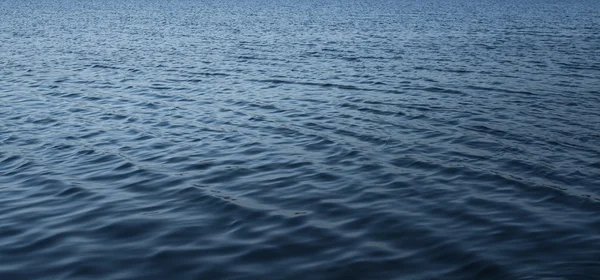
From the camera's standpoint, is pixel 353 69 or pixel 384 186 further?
pixel 353 69

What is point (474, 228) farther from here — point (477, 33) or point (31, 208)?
point (477, 33)

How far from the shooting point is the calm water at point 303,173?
1138cm

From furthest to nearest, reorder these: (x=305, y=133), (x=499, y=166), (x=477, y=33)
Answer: (x=477, y=33) → (x=305, y=133) → (x=499, y=166)

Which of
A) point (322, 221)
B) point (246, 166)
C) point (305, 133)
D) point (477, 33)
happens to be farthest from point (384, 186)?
point (477, 33)

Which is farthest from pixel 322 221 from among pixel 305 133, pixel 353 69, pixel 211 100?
pixel 353 69

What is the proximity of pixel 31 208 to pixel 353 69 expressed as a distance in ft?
88.4

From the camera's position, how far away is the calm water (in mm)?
11383

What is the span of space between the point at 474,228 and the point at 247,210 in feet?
17.6

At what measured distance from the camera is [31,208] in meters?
14.2

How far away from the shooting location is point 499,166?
1722cm

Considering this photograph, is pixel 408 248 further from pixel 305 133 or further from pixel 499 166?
pixel 305 133

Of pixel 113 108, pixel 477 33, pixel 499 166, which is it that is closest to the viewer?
pixel 499 166

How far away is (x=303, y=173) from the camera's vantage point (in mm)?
16812

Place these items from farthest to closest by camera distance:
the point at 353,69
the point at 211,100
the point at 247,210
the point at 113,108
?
1. the point at 353,69
2. the point at 211,100
3. the point at 113,108
4. the point at 247,210
